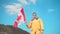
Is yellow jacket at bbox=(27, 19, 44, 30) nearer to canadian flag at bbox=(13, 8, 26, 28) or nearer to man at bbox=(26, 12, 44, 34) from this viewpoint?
man at bbox=(26, 12, 44, 34)

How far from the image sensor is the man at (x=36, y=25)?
177cm

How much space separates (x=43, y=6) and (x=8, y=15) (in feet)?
1.67

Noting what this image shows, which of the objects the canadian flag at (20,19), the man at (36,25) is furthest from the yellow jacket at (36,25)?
the canadian flag at (20,19)

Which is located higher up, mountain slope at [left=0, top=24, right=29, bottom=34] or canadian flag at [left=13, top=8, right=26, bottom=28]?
canadian flag at [left=13, top=8, right=26, bottom=28]

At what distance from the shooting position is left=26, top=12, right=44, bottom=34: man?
177 centimetres

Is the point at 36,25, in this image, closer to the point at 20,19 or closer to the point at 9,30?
the point at 20,19

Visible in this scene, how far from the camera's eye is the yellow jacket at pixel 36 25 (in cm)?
178

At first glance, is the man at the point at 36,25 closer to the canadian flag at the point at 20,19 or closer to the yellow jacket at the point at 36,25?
A: the yellow jacket at the point at 36,25

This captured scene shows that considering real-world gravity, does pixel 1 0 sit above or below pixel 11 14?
above

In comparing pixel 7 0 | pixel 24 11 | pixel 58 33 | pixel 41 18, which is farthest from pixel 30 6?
pixel 58 33

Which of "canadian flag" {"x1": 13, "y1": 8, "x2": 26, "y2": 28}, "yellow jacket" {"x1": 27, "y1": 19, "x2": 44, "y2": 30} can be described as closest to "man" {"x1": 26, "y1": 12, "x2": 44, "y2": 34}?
"yellow jacket" {"x1": 27, "y1": 19, "x2": 44, "y2": 30}

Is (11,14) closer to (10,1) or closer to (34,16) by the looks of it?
(10,1)

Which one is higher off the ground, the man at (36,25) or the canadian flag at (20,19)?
the canadian flag at (20,19)

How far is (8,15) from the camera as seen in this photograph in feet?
6.02
